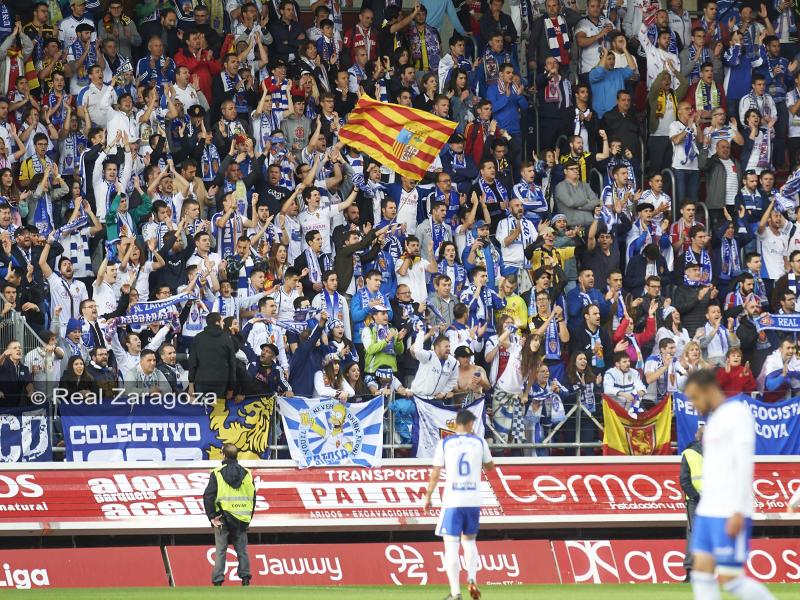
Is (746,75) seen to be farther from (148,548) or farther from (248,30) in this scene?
(148,548)

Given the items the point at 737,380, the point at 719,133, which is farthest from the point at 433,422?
the point at 719,133

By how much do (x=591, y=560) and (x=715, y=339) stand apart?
4.28 m

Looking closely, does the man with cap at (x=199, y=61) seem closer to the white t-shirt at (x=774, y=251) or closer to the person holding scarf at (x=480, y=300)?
the person holding scarf at (x=480, y=300)

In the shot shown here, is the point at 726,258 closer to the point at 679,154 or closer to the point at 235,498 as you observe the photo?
the point at 679,154

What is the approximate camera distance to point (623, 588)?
18281 mm

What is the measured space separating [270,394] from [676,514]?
6.30 metres

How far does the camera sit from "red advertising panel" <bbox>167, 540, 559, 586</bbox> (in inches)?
784

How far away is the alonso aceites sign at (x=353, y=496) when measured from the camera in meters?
19.4

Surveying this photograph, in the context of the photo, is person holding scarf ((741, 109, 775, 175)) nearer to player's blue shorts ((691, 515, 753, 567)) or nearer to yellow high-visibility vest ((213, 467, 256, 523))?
yellow high-visibility vest ((213, 467, 256, 523))

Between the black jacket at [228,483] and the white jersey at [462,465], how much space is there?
4052 mm

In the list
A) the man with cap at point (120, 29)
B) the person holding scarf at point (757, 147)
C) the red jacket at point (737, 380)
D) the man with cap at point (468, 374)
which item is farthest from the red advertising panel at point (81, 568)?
the person holding scarf at point (757, 147)

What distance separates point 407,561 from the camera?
20.4 metres

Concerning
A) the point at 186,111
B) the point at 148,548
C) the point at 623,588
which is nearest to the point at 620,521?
the point at 623,588

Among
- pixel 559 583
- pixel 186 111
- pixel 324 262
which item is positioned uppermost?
pixel 186 111
